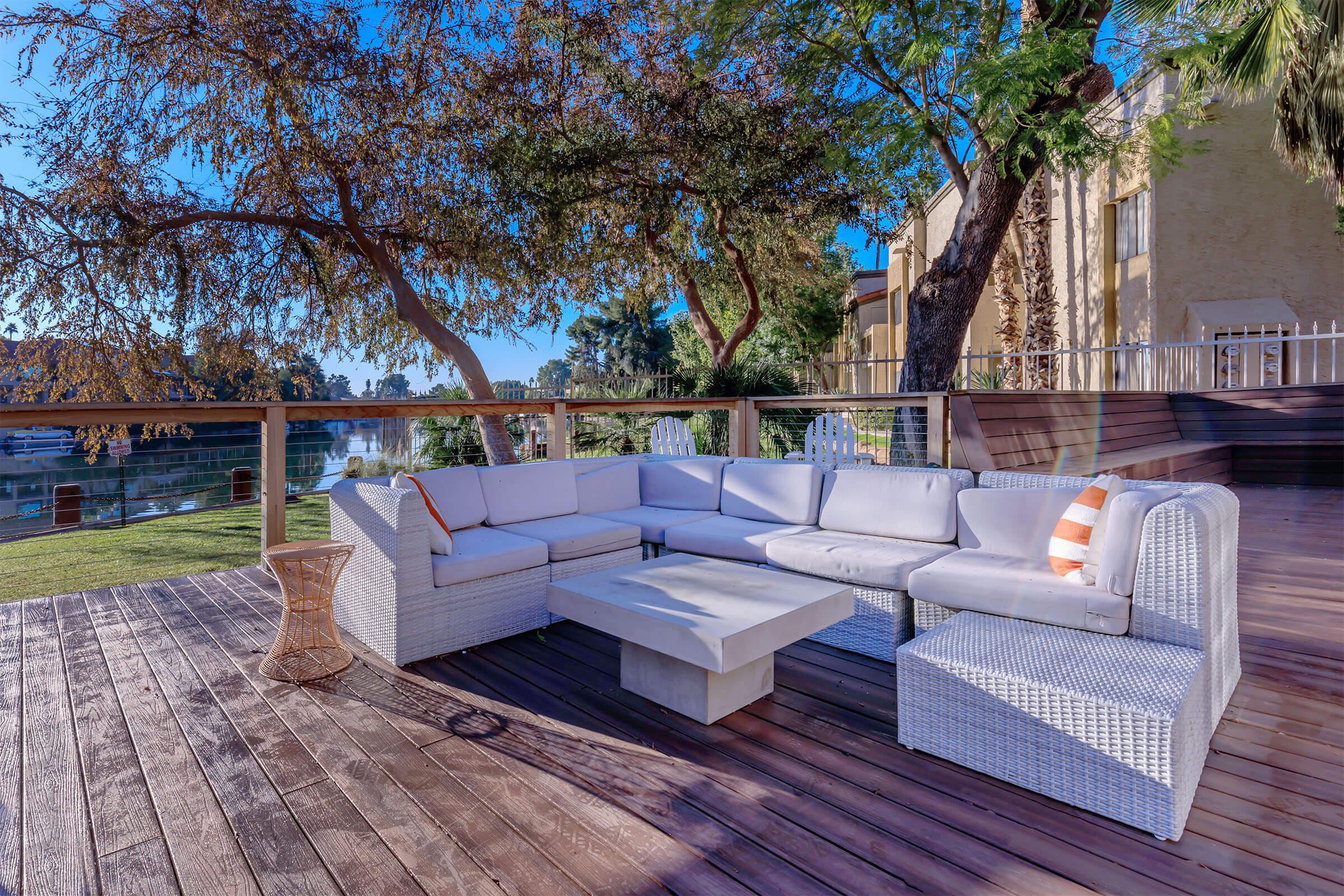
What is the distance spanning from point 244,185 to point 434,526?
23.9ft

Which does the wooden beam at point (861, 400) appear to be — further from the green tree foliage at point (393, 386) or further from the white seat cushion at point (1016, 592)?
the green tree foliage at point (393, 386)

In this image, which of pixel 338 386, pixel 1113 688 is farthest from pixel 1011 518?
pixel 338 386

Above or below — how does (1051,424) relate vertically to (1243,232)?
below

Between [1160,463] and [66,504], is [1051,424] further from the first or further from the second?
[66,504]

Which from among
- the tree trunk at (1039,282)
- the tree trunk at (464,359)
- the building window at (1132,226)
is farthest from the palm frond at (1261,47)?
the tree trunk at (464,359)

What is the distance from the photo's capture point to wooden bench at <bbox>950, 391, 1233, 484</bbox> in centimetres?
440

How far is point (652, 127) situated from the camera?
869 cm

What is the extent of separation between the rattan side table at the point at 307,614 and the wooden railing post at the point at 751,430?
341 cm

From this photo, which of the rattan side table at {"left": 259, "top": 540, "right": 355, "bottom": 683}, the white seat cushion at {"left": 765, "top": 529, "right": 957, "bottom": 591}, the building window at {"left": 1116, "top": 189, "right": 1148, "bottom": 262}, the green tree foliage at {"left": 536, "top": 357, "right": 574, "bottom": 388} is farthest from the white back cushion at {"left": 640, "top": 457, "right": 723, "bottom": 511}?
the green tree foliage at {"left": 536, "top": 357, "right": 574, "bottom": 388}

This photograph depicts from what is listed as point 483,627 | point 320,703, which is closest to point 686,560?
point 483,627

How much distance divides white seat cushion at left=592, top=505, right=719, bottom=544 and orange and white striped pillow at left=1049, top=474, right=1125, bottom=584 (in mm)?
1914

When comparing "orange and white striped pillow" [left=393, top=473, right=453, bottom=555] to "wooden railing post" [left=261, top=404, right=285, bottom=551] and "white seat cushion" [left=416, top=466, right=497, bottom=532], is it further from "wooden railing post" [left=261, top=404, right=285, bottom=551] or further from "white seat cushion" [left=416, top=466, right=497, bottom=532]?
"wooden railing post" [left=261, top=404, right=285, bottom=551]

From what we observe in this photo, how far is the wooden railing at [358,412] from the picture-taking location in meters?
3.21

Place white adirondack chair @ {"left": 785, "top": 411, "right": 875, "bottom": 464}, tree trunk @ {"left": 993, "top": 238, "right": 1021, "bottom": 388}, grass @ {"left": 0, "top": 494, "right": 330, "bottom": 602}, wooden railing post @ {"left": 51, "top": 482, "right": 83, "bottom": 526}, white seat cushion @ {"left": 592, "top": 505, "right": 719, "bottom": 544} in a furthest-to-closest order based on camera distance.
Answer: tree trunk @ {"left": 993, "top": 238, "right": 1021, "bottom": 388} < wooden railing post @ {"left": 51, "top": 482, "right": 83, "bottom": 526} < white adirondack chair @ {"left": 785, "top": 411, "right": 875, "bottom": 464} < grass @ {"left": 0, "top": 494, "right": 330, "bottom": 602} < white seat cushion @ {"left": 592, "top": 505, "right": 719, "bottom": 544}
